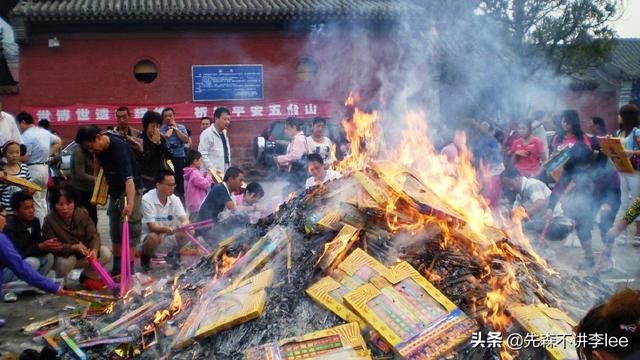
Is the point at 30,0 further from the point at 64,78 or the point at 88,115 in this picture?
the point at 88,115

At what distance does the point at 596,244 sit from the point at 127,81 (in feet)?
44.5

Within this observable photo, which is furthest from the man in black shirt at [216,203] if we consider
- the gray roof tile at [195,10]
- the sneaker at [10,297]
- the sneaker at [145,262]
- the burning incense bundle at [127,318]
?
the gray roof tile at [195,10]

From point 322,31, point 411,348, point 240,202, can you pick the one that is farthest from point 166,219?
point 322,31

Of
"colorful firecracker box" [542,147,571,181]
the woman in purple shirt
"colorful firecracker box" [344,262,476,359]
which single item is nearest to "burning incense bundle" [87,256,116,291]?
the woman in purple shirt

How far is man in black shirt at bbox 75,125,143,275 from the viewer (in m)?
6.55

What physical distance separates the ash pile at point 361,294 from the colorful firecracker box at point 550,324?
0.01 metres

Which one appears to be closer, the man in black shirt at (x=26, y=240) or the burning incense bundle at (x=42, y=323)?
the burning incense bundle at (x=42, y=323)

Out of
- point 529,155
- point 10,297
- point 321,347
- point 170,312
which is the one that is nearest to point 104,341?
point 170,312

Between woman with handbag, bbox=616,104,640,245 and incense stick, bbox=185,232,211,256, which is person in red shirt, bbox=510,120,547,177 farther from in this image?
incense stick, bbox=185,232,211,256

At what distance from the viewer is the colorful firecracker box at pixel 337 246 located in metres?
4.83

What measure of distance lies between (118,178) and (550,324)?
5.00m

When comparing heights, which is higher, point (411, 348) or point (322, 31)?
point (322, 31)

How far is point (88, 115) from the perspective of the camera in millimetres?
16766

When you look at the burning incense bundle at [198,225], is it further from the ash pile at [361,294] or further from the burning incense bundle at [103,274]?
the ash pile at [361,294]
